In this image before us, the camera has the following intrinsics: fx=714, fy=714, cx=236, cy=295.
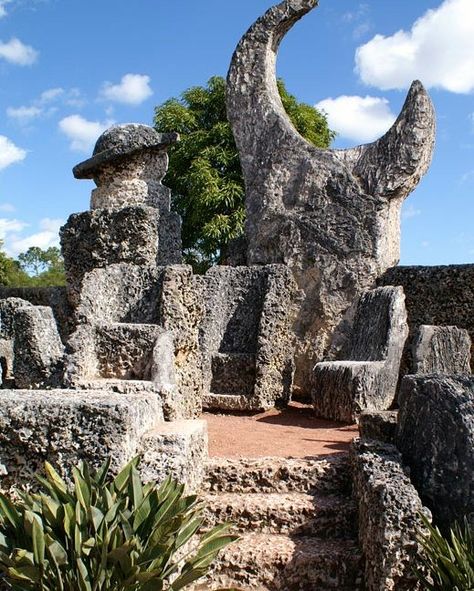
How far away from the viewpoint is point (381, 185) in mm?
→ 8703

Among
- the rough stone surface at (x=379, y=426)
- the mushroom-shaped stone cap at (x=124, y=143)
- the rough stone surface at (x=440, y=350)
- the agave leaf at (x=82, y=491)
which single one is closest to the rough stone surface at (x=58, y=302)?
the mushroom-shaped stone cap at (x=124, y=143)

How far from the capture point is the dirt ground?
17.6ft

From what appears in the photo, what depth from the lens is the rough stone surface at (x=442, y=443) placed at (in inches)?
150

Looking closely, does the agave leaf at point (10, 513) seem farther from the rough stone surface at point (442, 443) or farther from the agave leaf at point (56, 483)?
the rough stone surface at point (442, 443)

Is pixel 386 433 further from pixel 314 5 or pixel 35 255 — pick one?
pixel 35 255

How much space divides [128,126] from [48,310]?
272 cm

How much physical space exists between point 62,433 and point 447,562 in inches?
78.7

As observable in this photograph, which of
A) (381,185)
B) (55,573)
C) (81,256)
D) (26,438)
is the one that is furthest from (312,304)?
(55,573)

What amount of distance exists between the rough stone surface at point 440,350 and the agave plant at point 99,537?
12.8 ft

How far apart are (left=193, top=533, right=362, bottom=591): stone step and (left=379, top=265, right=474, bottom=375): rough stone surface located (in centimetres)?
455

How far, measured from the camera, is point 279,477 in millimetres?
4570

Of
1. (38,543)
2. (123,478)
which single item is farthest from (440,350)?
(38,543)

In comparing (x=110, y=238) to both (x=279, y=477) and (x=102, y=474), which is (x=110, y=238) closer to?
(x=279, y=477)

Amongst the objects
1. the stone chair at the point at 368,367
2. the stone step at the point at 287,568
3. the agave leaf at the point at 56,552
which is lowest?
the stone step at the point at 287,568
